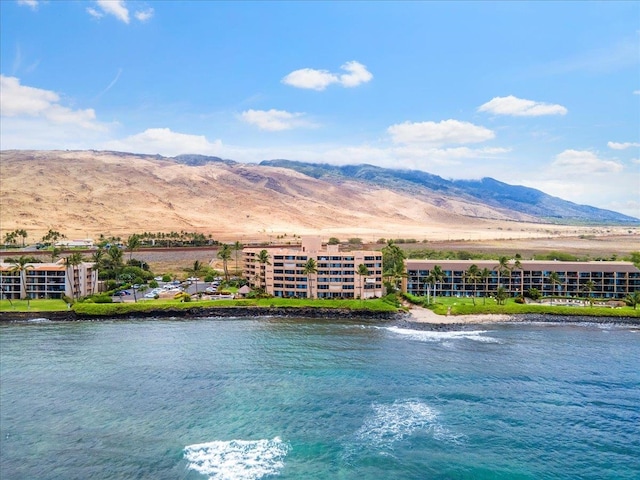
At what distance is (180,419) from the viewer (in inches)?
1475

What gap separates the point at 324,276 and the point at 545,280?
4046 cm

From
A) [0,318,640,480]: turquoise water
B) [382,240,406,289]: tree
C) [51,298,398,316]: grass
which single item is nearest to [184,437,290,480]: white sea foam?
[0,318,640,480]: turquoise water

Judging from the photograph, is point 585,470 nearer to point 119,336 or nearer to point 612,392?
point 612,392

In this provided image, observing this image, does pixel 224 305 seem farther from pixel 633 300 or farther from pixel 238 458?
pixel 633 300

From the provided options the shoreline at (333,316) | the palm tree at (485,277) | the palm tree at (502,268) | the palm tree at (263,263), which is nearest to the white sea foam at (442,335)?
the shoreline at (333,316)

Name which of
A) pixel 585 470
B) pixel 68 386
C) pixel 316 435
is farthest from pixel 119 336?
pixel 585 470

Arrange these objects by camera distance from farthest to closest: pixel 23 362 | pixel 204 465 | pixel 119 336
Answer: pixel 119 336
pixel 23 362
pixel 204 465

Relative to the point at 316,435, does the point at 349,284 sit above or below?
above

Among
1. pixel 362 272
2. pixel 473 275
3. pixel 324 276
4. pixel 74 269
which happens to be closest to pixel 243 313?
pixel 324 276

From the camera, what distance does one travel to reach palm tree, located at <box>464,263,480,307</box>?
83750 millimetres

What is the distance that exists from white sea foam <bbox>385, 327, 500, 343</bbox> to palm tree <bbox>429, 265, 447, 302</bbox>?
61.8 feet

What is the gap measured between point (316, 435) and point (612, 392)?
26.8m

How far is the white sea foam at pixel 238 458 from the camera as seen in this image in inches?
1184

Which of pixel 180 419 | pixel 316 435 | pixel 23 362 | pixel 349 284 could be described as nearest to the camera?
pixel 316 435
